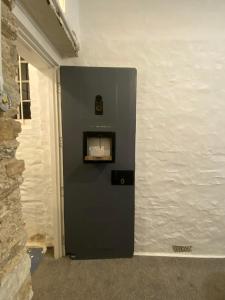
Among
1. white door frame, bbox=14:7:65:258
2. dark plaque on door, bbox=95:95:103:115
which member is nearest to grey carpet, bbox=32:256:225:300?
white door frame, bbox=14:7:65:258

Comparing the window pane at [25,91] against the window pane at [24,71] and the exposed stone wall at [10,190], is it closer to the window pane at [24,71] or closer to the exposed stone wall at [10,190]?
the window pane at [24,71]

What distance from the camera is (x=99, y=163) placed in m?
2.10

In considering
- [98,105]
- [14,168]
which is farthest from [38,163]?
[14,168]

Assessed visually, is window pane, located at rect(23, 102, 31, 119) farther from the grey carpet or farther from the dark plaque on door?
the grey carpet

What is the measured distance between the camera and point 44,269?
208 cm

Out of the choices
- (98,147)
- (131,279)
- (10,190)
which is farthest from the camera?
(98,147)

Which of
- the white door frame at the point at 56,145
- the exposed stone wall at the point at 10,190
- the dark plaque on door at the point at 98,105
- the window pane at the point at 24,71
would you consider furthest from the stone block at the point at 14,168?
the window pane at the point at 24,71

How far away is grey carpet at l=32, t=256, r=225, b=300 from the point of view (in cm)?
179

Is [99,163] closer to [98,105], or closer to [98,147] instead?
[98,147]

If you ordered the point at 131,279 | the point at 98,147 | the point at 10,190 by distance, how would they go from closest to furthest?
1. the point at 10,190
2. the point at 131,279
3. the point at 98,147

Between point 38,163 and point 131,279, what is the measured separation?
1.48 metres

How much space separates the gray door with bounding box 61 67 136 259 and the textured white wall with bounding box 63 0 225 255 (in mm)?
146

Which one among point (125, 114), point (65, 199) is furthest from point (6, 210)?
point (125, 114)

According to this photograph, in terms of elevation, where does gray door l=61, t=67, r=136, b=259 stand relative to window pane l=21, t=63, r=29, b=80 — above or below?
below
